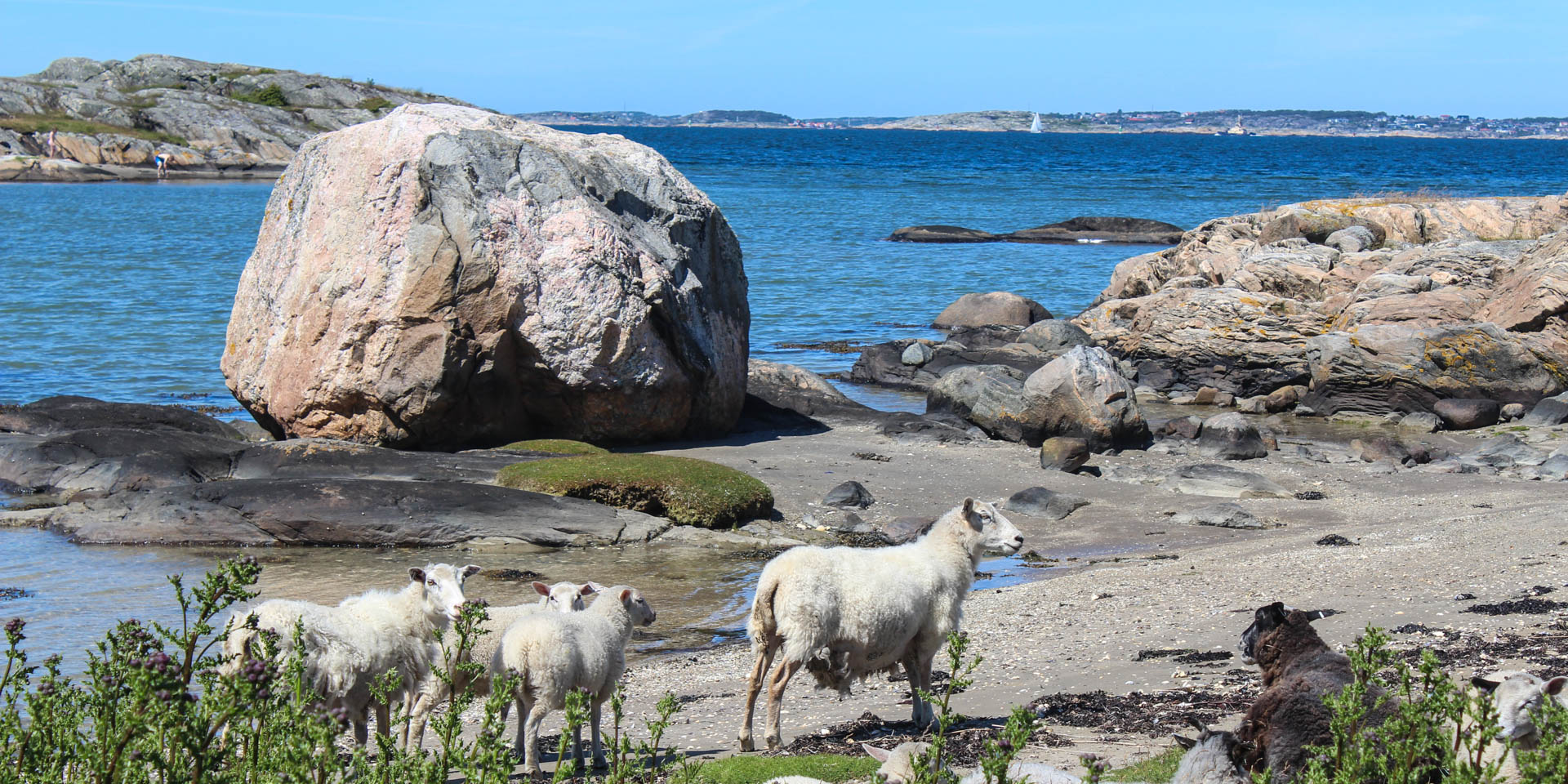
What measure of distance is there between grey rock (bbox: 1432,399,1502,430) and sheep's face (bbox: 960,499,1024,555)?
18804mm

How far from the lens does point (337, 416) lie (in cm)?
2114

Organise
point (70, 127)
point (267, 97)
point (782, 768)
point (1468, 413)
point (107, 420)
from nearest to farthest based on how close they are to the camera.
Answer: point (782, 768), point (107, 420), point (1468, 413), point (70, 127), point (267, 97)

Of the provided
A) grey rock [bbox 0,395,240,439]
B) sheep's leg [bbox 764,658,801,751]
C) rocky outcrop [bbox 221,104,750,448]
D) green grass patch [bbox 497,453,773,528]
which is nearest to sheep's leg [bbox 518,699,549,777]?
sheep's leg [bbox 764,658,801,751]

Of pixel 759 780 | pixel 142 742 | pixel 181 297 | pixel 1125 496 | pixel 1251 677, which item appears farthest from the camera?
pixel 181 297

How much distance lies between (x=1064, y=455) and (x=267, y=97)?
11980 centimetres

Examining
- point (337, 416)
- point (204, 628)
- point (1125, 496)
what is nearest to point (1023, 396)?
point (1125, 496)

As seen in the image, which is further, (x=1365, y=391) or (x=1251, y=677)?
(x=1365, y=391)

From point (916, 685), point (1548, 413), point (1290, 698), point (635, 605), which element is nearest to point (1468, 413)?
point (1548, 413)

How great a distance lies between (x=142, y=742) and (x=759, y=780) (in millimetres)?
3715

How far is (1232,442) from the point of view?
76.7ft

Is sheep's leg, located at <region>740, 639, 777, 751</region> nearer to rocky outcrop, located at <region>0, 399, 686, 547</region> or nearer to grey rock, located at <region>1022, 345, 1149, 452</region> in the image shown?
rocky outcrop, located at <region>0, 399, 686, 547</region>

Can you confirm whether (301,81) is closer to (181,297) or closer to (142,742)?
(181,297)

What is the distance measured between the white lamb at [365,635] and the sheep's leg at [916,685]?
3.43 metres

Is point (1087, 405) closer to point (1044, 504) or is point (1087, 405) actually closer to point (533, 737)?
point (1044, 504)
